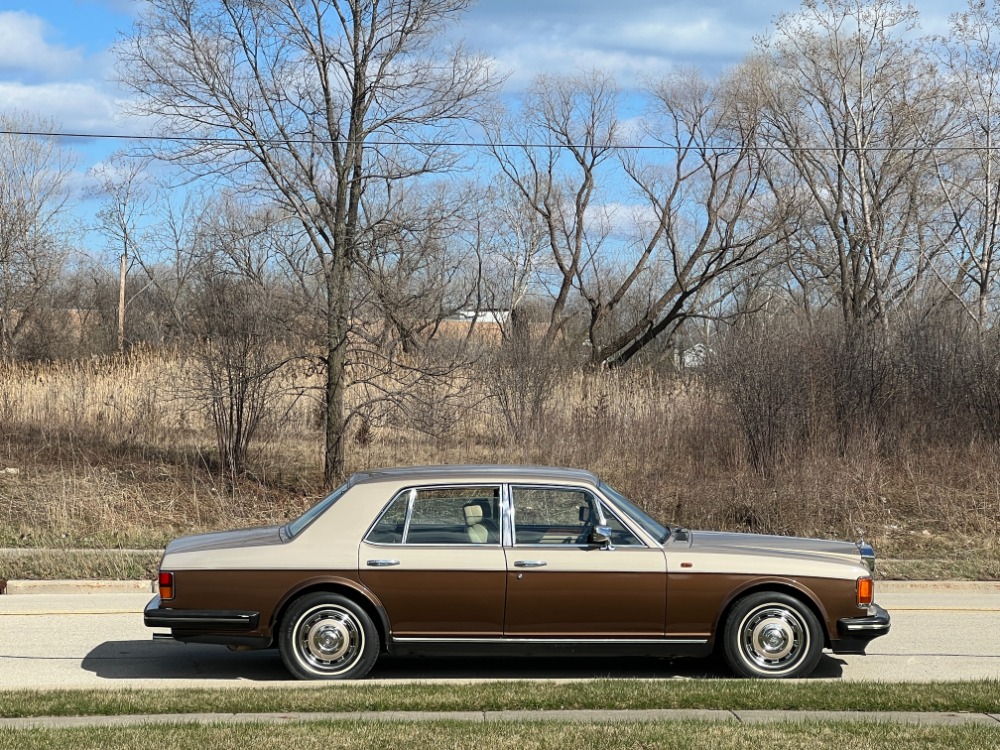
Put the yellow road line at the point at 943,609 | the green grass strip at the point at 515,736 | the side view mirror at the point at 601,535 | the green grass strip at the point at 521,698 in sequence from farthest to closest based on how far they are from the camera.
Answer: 1. the yellow road line at the point at 943,609
2. the side view mirror at the point at 601,535
3. the green grass strip at the point at 521,698
4. the green grass strip at the point at 515,736

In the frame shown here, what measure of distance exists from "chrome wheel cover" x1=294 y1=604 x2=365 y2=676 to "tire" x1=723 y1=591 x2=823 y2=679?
8.67 feet

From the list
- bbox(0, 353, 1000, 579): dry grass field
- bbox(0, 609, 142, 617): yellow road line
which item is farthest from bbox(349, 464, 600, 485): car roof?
bbox(0, 353, 1000, 579): dry grass field

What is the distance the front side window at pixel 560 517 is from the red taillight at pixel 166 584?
2.47 metres

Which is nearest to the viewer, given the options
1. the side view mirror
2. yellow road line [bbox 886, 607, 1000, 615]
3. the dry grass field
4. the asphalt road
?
the side view mirror

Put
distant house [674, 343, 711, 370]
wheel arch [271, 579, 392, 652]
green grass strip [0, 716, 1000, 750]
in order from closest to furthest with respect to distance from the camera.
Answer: green grass strip [0, 716, 1000, 750]
wheel arch [271, 579, 392, 652]
distant house [674, 343, 711, 370]

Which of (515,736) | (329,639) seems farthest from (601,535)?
(515,736)

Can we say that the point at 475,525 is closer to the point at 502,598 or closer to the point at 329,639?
the point at 502,598

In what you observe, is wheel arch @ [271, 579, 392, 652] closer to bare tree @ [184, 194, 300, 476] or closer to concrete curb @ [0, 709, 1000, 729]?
concrete curb @ [0, 709, 1000, 729]

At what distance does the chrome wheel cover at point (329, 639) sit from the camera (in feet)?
26.5

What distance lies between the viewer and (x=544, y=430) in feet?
69.6

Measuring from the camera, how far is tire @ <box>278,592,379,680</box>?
8.05 m

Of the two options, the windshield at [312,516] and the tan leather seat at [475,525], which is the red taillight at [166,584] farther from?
the tan leather seat at [475,525]

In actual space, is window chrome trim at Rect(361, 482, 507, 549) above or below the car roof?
below

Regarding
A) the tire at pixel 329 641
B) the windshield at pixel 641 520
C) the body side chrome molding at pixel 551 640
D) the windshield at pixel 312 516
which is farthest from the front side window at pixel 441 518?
the windshield at pixel 641 520
